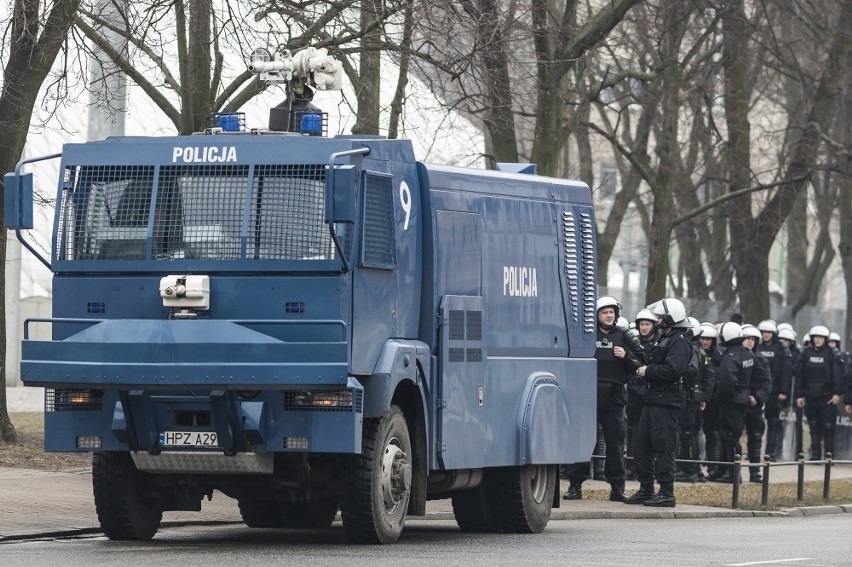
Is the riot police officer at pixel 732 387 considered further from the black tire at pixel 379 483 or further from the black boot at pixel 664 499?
the black tire at pixel 379 483

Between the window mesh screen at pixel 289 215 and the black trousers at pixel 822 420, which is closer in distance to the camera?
the window mesh screen at pixel 289 215

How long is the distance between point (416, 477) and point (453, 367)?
3.04ft

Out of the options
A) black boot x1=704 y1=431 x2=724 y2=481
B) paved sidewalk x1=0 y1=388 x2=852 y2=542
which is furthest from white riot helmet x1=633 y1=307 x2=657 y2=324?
black boot x1=704 y1=431 x2=724 y2=481

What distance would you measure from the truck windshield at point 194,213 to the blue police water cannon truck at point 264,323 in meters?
0.01

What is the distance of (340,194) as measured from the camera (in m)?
12.4

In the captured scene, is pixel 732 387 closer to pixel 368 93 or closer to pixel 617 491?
pixel 617 491

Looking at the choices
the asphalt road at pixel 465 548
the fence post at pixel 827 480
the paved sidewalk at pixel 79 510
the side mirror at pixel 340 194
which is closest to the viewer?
the asphalt road at pixel 465 548

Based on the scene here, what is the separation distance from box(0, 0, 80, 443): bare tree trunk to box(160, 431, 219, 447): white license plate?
25.6 ft

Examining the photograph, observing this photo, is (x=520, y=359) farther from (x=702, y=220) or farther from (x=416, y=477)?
(x=702, y=220)

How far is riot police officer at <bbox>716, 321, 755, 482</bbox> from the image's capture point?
24062 millimetres

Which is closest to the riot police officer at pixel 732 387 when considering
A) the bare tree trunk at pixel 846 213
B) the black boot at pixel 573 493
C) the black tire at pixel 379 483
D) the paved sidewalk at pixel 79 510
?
the paved sidewalk at pixel 79 510

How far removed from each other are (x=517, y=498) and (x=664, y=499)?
4.27 meters

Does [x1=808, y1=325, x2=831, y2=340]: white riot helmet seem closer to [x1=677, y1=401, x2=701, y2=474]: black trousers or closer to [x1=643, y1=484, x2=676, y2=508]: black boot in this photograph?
[x1=677, y1=401, x2=701, y2=474]: black trousers

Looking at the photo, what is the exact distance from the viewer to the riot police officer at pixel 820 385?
29000 mm
